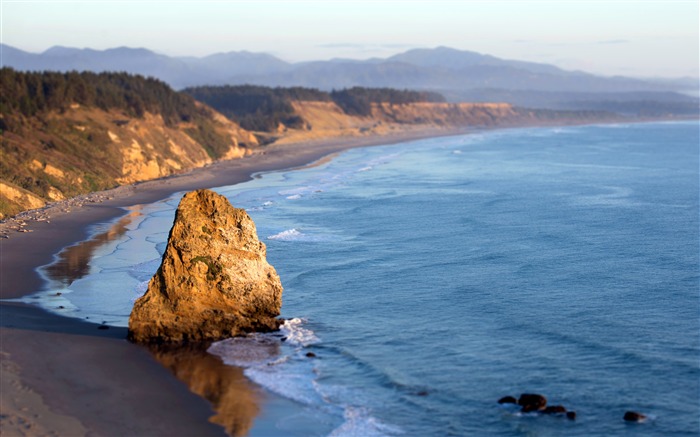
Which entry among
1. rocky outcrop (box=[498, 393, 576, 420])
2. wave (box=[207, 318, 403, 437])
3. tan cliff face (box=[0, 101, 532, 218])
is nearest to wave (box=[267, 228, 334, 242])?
wave (box=[207, 318, 403, 437])

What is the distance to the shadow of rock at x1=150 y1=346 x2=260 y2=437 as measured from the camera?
20891 millimetres

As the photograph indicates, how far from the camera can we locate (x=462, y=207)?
195 feet

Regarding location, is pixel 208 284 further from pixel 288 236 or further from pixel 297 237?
pixel 288 236

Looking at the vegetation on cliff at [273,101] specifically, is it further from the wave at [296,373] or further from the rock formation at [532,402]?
the rock formation at [532,402]

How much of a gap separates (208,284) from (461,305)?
9.49 meters

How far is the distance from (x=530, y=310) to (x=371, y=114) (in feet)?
479

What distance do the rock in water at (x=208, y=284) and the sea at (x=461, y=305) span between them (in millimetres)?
974

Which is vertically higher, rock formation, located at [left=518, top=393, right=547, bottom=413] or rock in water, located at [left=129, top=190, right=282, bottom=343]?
rock in water, located at [left=129, top=190, right=282, bottom=343]

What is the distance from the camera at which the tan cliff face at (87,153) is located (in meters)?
60.0

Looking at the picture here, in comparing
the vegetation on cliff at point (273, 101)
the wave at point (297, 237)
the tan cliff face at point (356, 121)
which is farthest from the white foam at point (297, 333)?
the vegetation on cliff at point (273, 101)

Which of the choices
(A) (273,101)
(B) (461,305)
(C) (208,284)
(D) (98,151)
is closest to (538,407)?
(B) (461,305)

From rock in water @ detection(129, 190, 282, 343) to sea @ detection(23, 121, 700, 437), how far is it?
3.19 ft

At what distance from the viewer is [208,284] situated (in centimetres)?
2805

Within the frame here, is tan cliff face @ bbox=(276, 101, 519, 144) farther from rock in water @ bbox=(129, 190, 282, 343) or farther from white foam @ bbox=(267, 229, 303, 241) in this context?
rock in water @ bbox=(129, 190, 282, 343)
